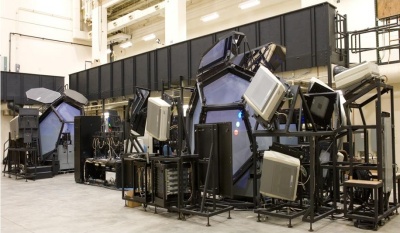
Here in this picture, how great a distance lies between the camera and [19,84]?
15.3 m

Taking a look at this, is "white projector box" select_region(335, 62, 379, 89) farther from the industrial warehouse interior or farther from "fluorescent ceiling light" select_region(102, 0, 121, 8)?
"fluorescent ceiling light" select_region(102, 0, 121, 8)

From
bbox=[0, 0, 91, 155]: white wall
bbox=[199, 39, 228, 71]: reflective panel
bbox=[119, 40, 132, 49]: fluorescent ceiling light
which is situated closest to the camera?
bbox=[199, 39, 228, 71]: reflective panel

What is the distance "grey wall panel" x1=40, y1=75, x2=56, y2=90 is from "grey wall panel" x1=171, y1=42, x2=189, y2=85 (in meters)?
7.39

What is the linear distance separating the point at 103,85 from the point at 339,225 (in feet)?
37.6

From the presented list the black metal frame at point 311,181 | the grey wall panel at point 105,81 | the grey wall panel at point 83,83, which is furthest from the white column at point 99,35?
the black metal frame at point 311,181

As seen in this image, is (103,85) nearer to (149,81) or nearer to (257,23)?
(149,81)

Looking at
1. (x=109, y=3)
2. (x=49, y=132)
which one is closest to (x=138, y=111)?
(x=49, y=132)

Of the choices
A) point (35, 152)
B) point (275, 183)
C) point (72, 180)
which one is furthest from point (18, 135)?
point (275, 183)

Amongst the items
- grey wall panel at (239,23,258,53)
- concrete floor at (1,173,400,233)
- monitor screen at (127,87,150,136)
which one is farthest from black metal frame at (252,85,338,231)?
grey wall panel at (239,23,258,53)

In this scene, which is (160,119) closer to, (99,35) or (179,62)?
(179,62)

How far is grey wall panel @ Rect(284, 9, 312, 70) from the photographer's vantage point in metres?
8.05

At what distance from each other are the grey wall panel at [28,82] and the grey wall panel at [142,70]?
216 inches

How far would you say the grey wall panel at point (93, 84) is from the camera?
14.6m

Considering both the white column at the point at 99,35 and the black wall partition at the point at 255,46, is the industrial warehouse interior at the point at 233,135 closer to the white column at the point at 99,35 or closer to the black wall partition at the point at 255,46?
the black wall partition at the point at 255,46
